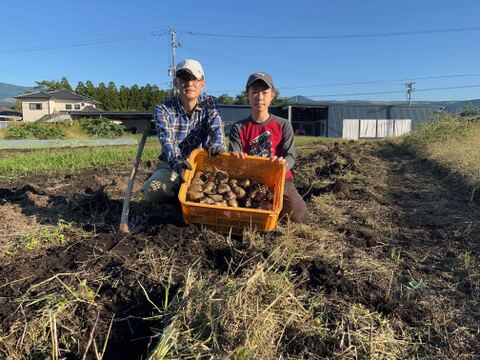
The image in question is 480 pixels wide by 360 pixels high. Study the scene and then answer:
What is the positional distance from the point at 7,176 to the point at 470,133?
1373 cm

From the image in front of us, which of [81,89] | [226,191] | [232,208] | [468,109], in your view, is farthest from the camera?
[81,89]

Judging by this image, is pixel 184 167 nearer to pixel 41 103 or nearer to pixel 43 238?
pixel 43 238

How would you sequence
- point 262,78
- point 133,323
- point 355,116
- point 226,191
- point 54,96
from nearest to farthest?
point 133,323 < point 226,191 < point 262,78 < point 355,116 < point 54,96

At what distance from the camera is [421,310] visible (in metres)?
2.29

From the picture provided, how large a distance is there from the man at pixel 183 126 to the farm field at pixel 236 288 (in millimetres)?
460

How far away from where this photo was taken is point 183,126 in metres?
3.84

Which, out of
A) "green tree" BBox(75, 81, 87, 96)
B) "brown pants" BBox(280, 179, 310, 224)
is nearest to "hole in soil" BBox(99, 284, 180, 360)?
"brown pants" BBox(280, 179, 310, 224)

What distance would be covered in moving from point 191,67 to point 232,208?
4.57 feet

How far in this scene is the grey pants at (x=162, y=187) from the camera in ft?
12.5

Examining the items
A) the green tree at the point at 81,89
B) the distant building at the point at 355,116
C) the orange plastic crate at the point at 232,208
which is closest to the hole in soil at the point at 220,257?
the orange plastic crate at the point at 232,208

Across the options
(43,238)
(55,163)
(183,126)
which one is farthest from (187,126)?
(55,163)

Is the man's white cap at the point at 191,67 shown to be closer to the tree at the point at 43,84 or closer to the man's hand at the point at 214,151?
the man's hand at the point at 214,151

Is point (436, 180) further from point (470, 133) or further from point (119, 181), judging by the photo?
point (470, 133)

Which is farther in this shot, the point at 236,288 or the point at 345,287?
the point at 345,287
